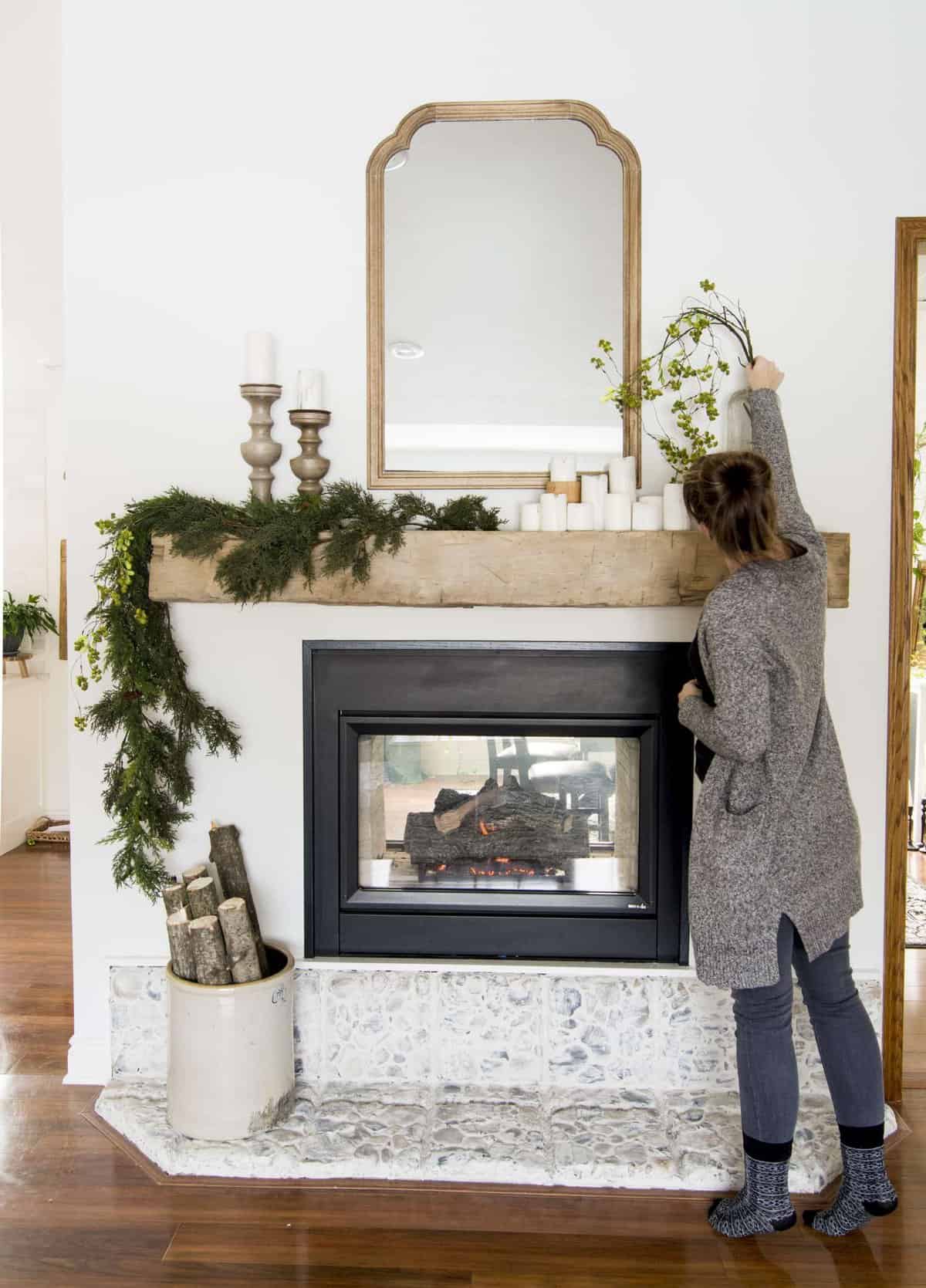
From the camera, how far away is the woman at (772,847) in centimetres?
193

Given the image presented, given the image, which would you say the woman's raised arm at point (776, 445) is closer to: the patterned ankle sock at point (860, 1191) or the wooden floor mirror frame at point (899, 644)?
the wooden floor mirror frame at point (899, 644)

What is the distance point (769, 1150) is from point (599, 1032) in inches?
24.2

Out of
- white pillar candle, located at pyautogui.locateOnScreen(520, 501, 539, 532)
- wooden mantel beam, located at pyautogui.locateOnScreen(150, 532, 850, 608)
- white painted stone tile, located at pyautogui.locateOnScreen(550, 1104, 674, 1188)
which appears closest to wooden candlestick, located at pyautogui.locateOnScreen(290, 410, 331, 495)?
wooden mantel beam, located at pyautogui.locateOnScreen(150, 532, 850, 608)

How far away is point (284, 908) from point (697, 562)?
4.30 ft

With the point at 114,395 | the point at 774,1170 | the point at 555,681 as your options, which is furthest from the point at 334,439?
the point at 774,1170

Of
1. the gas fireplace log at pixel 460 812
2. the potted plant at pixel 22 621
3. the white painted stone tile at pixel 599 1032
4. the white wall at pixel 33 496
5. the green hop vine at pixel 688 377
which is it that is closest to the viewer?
the green hop vine at pixel 688 377

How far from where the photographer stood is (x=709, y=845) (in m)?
2.01

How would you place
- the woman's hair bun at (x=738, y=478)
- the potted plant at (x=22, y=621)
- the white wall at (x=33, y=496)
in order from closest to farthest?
the woman's hair bun at (x=738, y=478) → the white wall at (x=33, y=496) → the potted plant at (x=22, y=621)

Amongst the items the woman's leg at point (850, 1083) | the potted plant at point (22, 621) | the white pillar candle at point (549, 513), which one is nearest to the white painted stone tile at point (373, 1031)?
the woman's leg at point (850, 1083)

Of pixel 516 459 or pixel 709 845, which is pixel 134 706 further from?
pixel 709 845

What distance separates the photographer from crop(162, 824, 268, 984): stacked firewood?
2346 mm

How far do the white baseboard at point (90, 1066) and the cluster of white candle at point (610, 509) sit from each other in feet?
5.48

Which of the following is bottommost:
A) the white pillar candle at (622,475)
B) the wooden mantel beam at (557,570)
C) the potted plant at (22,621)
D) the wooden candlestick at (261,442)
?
the potted plant at (22,621)

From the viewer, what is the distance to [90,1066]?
2648 mm
